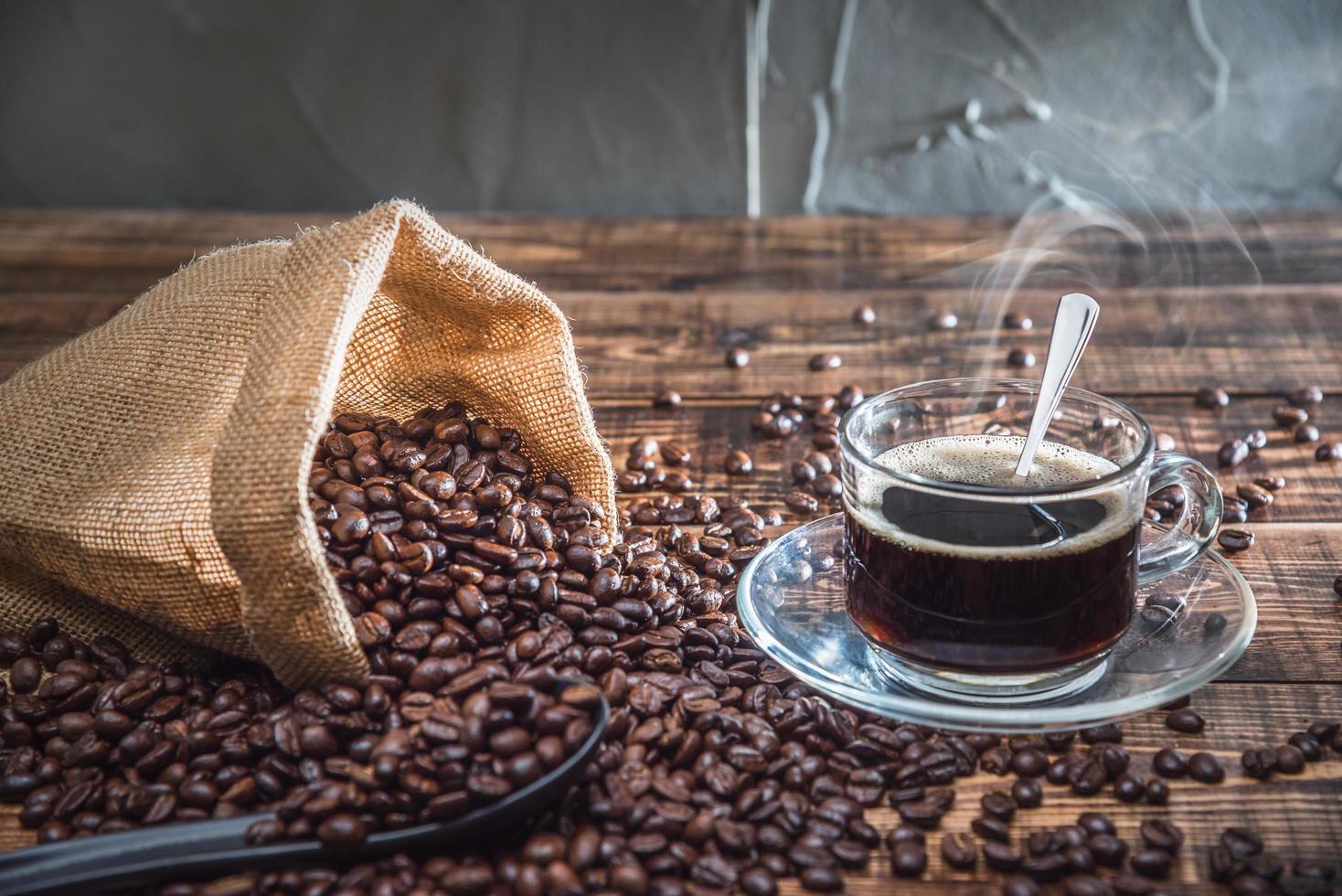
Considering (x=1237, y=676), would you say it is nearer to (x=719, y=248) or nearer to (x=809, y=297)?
(x=809, y=297)

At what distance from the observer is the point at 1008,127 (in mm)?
3521

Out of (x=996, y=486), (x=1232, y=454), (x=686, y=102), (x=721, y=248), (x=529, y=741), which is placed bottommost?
(x=529, y=741)

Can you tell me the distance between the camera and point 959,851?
1.27 meters

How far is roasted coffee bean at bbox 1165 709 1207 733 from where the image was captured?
4.72 ft

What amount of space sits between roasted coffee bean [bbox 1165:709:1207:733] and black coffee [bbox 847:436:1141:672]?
0.41ft

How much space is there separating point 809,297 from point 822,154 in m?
0.95

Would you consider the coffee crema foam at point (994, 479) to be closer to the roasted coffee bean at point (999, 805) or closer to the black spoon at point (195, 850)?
the roasted coffee bean at point (999, 805)

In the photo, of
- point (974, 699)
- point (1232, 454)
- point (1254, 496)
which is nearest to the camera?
point (974, 699)

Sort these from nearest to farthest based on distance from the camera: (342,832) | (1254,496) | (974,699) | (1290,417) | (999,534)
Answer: (342,832) → (999,534) → (974,699) → (1254,496) → (1290,417)

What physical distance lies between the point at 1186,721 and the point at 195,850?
3.52 feet

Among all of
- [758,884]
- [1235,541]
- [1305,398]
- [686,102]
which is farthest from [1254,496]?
[686,102]

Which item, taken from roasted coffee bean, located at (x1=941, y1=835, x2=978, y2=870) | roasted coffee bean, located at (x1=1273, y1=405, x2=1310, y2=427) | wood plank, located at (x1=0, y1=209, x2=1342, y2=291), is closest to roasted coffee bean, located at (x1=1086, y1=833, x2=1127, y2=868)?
roasted coffee bean, located at (x1=941, y1=835, x2=978, y2=870)

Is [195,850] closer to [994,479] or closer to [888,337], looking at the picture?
[994,479]

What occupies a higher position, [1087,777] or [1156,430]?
[1156,430]
